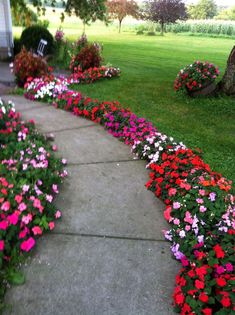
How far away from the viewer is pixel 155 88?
8.95 meters

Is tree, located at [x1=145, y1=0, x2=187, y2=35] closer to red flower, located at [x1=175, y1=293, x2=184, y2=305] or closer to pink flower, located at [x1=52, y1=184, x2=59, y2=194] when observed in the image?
pink flower, located at [x1=52, y1=184, x2=59, y2=194]

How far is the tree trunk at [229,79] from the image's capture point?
25.7ft

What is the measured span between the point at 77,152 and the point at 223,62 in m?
12.7

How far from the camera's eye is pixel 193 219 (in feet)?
9.89

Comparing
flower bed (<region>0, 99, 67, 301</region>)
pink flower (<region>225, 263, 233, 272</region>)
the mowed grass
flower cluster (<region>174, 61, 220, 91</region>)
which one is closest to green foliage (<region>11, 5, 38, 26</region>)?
the mowed grass

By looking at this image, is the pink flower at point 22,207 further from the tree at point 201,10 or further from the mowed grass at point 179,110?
the tree at point 201,10

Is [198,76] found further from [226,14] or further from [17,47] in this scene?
[226,14]

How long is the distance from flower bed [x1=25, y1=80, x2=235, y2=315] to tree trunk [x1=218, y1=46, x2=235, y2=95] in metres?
3.67

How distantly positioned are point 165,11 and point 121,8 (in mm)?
4313

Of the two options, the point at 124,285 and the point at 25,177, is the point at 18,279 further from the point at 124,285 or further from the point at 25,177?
the point at 25,177

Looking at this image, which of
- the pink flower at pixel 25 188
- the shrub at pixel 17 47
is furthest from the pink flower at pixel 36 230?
the shrub at pixel 17 47

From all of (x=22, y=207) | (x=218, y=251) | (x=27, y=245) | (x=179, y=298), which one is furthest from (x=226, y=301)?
(x=22, y=207)

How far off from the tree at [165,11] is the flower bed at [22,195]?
32.6 meters

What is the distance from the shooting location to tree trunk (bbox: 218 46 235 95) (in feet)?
25.7
